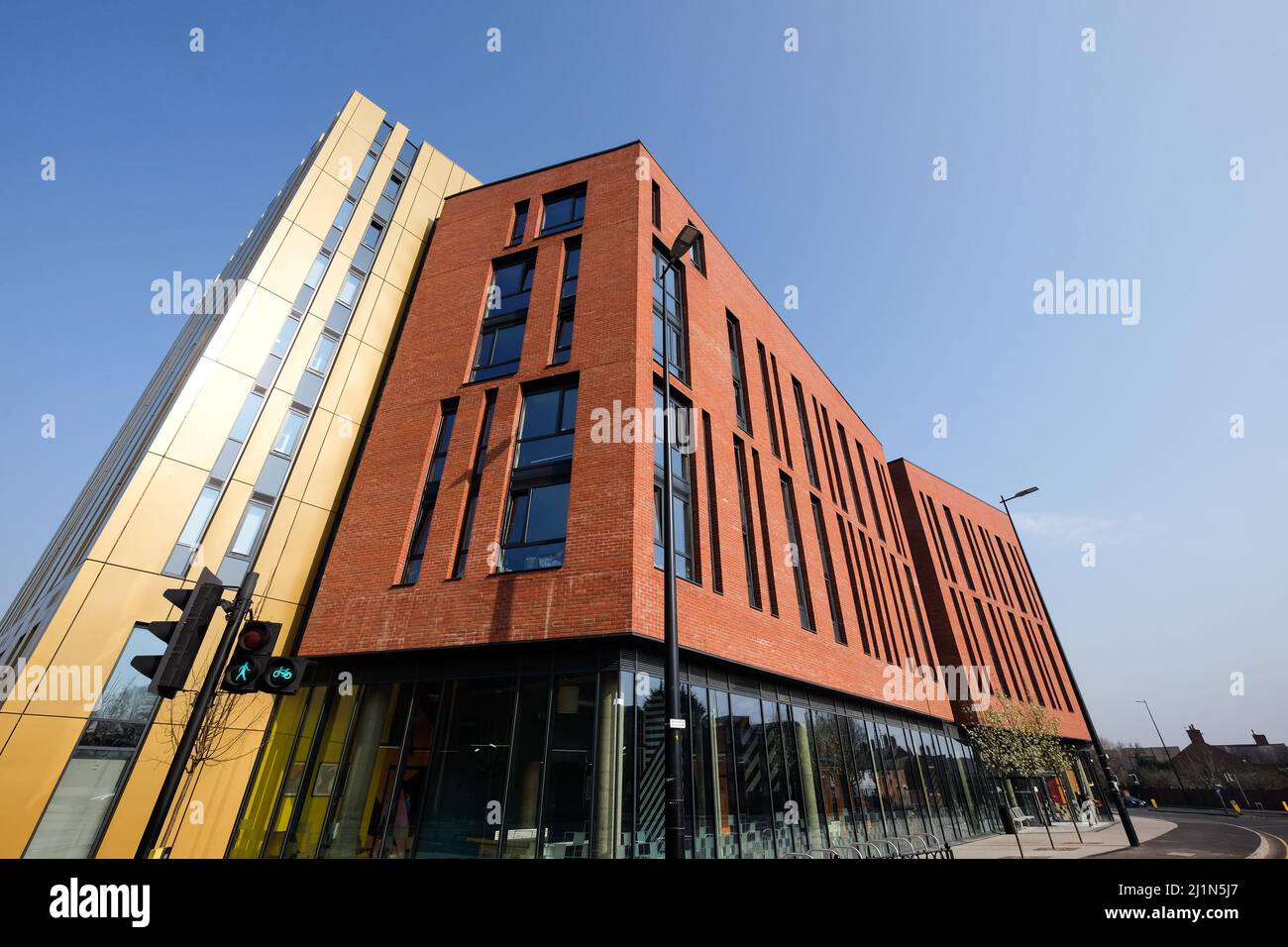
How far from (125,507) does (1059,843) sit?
110 feet

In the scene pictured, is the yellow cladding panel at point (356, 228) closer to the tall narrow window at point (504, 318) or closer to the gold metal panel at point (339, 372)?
the gold metal panel at point (339, 372)

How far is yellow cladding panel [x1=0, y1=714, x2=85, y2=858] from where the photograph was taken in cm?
1107

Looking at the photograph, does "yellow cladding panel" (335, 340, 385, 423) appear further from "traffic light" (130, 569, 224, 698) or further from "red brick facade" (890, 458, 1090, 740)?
"red brick facade" (890, 458, 1090, 740)

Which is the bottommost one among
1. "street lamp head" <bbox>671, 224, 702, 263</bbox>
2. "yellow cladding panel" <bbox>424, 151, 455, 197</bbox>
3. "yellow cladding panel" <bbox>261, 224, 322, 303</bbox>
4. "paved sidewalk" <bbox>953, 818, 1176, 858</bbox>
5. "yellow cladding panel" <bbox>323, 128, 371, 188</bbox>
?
"paved sidewalk" <bbox>953, 818, 1176, 858</bbox>

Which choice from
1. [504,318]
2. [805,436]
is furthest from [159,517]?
[805,436]

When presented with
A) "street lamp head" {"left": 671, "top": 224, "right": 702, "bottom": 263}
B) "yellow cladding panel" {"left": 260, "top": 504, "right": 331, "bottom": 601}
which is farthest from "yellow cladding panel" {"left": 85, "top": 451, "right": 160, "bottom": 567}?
"street lamp head" {"left": 671, "top": 224, "right": 702, "bottom": 263}

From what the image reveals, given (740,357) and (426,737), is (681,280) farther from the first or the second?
(426,737)

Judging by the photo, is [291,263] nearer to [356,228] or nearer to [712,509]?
[356,228]

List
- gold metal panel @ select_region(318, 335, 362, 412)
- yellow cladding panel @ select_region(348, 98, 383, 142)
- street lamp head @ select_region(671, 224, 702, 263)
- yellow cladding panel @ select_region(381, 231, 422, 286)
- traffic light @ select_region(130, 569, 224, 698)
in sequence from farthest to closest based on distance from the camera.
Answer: yellow cladding panel @ select_region(348, 98, 383, 142)
yellow cladding panel @ select_region(381, 231, 422, 286)
gold metal panel @ select_region(318, 335, 362, 412)
street lamp head @ select_region(671, 224, 702, 263)
traffic light @ select_region(130, 569, 224, 698)

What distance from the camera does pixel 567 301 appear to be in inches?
695

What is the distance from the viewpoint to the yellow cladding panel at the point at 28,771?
36.3 ft

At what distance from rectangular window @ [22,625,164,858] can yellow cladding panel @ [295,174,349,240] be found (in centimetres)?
Result: 1398

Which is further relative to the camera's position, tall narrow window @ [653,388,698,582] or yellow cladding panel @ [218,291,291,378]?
yellow cladding panel @ [218,291,291,378]

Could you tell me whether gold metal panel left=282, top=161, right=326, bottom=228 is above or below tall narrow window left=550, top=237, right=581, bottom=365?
above
